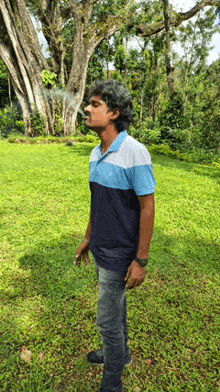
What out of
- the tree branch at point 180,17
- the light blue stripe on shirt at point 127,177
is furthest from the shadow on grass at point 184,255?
the tree branch at point 180,17

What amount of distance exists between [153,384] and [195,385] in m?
0.32

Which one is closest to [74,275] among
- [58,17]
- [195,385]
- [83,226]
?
[83,226]

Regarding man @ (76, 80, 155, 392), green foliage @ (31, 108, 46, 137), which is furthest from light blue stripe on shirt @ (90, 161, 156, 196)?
green foliage @ (31, 108, 46, 137)

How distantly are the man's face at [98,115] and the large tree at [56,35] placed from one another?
50.7 feet

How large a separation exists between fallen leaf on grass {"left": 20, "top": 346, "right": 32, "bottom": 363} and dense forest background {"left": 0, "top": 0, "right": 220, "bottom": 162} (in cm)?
1056

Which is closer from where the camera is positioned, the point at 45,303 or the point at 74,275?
the point at 45,303

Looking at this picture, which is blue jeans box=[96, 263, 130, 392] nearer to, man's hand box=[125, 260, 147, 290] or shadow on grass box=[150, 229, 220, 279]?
man's hand box=[125, 260, 147, 290]

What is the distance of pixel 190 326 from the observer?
235cm

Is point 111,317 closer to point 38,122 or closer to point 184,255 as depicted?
point 184,255

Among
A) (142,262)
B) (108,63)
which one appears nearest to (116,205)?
(142,262)

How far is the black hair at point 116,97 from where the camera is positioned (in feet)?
4.50

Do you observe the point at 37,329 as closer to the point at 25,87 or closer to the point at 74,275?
the point at 74,275

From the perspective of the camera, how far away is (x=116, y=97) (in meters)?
1.37

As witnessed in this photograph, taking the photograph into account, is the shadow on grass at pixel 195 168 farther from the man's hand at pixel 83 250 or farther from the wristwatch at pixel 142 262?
the wristwatch at pixel 142 262
